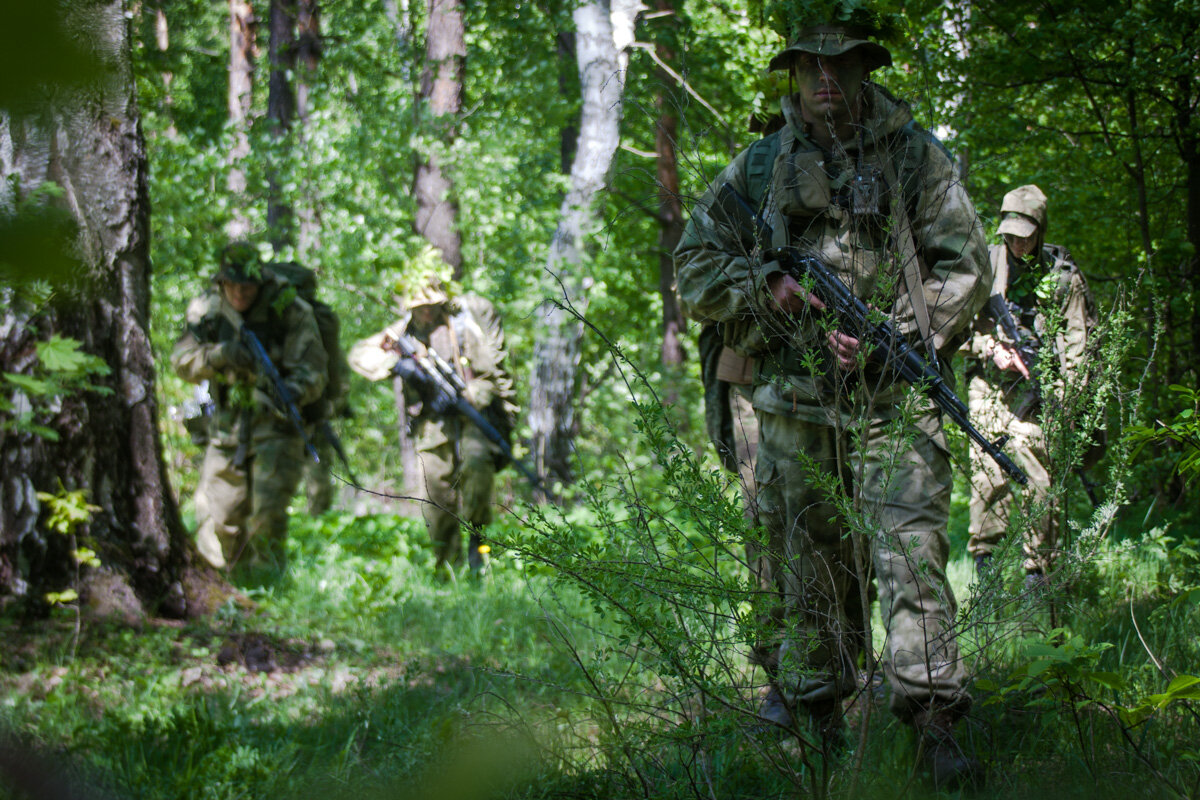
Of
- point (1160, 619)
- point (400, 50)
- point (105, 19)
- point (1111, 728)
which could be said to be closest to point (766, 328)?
point (1111, 728)

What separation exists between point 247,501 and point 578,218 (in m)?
4.27

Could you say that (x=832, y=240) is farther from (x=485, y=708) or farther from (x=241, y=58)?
(x=241, y=58)

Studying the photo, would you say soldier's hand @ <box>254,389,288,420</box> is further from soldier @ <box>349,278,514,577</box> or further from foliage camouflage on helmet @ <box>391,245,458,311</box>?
foliage camouflage on helmet @ <box>391,245,458,311</box>

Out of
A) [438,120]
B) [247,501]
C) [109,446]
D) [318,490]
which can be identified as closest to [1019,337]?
[109,446]

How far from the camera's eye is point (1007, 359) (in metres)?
5.01

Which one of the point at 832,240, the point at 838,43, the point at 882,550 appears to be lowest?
the point at 882,550

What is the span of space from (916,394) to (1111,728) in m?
1.51

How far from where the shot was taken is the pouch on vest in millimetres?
3021

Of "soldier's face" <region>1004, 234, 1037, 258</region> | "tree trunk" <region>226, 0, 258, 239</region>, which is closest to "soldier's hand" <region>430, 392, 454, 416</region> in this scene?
"soldier's face" <region>1004, 234, 1037, 258</region>

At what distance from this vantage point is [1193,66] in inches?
189

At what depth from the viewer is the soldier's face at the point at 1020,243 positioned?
5.21 m

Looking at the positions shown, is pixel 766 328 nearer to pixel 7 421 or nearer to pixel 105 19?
pixel 105 19

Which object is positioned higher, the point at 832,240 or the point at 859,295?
the point at 832,240

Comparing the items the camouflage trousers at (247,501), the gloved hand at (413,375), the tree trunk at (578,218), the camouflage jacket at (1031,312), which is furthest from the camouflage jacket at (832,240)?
the tree trunk at (578,218)
